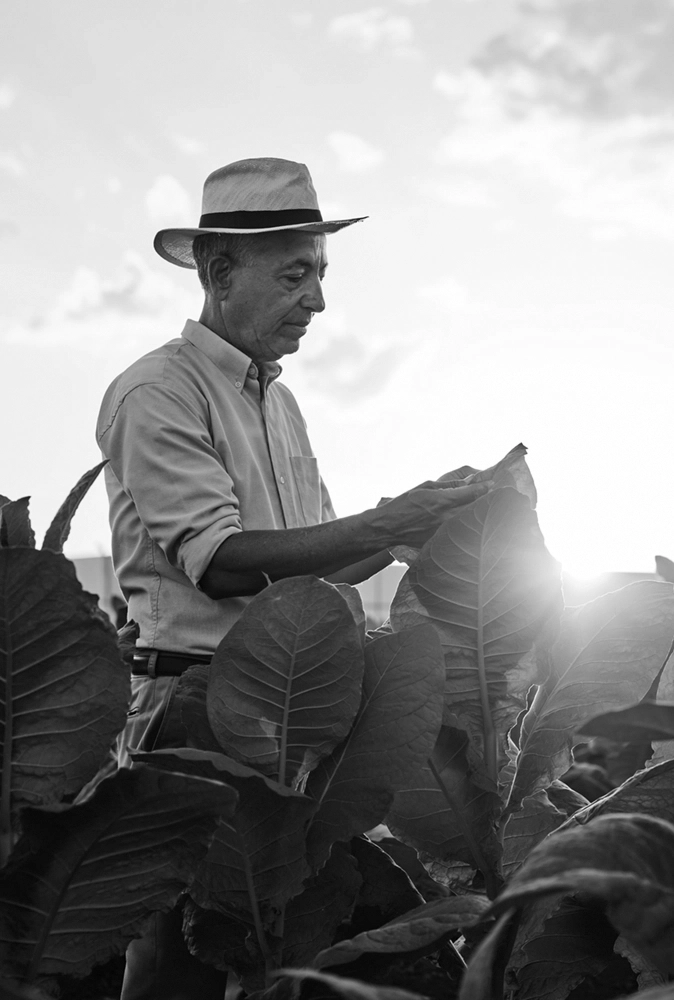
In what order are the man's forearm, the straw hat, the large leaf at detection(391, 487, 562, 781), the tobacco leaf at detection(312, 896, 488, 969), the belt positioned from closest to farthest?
the tobacco leaf at detection(312, 896, 488, 969) < the large leaf at detection(391, 487, 562, 781) < the man's forearm < the belt < the straw hat

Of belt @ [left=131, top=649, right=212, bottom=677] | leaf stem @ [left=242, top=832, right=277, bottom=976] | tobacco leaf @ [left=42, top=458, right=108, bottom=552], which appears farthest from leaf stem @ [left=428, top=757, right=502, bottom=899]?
belt @ [left=131, top=649, right=212, bottom=677]

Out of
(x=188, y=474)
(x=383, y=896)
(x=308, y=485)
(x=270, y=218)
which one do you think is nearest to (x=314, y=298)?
(x=270, y=218)

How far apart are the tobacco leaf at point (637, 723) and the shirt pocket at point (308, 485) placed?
5.02ft

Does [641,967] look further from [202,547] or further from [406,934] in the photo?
[202,547]

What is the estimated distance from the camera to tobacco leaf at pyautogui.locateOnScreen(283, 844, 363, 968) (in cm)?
98

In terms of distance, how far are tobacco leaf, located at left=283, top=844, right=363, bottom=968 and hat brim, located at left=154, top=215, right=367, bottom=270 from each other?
50.5 inches

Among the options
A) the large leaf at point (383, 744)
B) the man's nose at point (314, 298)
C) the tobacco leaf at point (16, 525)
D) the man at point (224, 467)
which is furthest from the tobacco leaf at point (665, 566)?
the tobacco leaf at point (16, 525)

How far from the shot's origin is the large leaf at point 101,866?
80 cm

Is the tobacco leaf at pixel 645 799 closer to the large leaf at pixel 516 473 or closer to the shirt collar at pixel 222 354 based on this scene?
the large leaf at pixel 516 473

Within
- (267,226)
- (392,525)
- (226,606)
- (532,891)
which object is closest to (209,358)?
(267,226)

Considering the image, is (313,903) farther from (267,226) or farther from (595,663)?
(267,226)

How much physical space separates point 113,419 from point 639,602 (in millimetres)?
996

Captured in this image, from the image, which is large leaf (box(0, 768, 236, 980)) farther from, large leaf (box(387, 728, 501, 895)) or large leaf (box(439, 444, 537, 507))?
large leaf (box(439, 444, 537, 507))

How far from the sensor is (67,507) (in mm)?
1000
